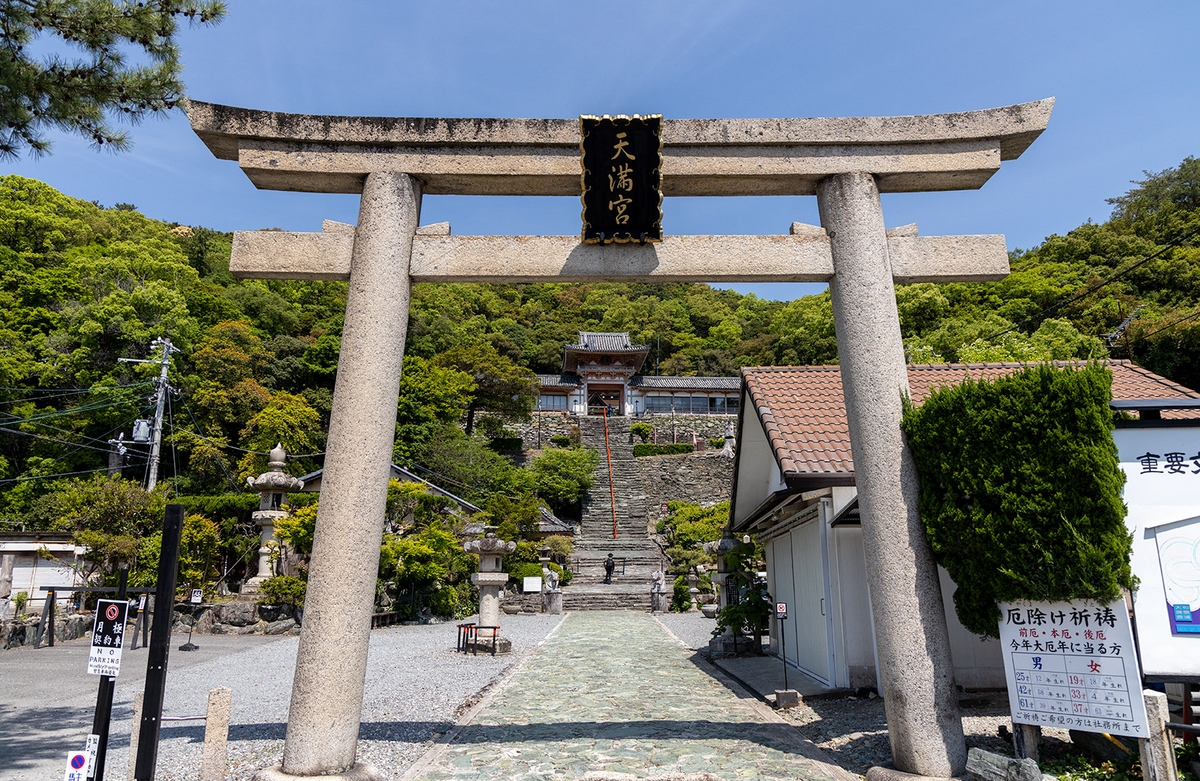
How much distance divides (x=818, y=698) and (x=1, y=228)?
43183 mm

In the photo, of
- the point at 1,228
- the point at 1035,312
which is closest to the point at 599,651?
the point at 1035,312

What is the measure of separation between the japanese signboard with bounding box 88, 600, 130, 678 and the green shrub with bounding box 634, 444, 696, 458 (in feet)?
134

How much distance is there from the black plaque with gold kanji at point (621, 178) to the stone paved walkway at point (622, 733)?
13.9ft

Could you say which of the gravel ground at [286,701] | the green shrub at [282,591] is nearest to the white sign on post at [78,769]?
the gravel ground at [286,701]

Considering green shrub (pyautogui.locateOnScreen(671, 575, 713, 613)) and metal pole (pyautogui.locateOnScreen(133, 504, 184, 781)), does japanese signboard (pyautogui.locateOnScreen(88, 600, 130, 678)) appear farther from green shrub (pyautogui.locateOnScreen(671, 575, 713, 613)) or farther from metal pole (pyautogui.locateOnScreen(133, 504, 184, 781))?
green shrub (pyautogui.locateOnScreen(671, 575, 713, 613))

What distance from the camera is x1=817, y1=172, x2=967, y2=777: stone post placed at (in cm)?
449

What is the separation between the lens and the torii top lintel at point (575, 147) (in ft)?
17.6

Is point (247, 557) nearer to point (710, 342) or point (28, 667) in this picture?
point (28, 667)

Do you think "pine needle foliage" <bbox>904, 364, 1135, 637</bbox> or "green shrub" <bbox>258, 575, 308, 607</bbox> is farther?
"green shrub" <bbox>258, 575, 308, 607</bbox>

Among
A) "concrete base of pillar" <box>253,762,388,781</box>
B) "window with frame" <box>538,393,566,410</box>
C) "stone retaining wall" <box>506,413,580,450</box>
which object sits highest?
"window with frame" <box>538,393,566,410</box>

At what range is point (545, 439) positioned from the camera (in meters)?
46.0

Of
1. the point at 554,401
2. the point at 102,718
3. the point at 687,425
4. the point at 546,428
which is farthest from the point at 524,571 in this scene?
the point at 554,401

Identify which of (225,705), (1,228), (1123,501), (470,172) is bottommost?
(225,705)

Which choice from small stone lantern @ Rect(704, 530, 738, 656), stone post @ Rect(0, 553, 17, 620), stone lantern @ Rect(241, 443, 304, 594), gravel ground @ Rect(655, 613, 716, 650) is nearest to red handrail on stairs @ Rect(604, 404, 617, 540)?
gravel ground @ Rect(655, 613, 716, 650)
